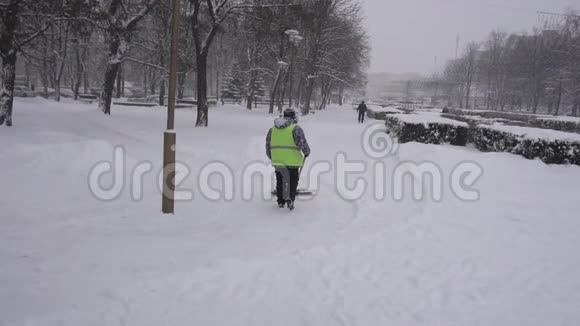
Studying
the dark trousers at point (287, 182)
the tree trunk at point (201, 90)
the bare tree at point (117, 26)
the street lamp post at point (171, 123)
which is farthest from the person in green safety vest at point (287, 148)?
the bare tree at point (117, 26)

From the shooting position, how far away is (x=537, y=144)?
895 cm

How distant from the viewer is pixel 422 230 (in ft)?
17.5

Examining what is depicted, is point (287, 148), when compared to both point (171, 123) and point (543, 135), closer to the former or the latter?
point (171, 123)

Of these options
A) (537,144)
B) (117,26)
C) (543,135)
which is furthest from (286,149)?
(117,26)

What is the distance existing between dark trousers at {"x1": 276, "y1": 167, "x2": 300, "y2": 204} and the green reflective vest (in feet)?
0.48

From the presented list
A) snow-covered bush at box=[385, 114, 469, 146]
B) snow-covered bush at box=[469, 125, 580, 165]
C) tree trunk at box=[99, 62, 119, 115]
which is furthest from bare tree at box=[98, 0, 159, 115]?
snow-covered bush at box=[469, 125, 580, 165]

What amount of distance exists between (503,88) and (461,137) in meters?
62.1

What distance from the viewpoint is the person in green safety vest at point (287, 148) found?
603 cm

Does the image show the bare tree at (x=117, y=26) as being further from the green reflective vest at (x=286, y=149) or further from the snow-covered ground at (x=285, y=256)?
the green reflective vest at (x=286, y=149)

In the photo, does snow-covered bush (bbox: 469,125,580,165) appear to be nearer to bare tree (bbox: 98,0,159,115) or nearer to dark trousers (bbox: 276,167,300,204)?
dark trousers (bbox: 276,167,300,204)

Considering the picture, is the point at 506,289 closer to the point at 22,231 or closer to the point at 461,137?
the point at 22,231

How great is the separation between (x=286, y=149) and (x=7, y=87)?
10824mm

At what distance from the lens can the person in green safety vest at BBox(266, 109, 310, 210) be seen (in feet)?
19.8

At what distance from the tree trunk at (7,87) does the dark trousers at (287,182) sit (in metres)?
10.0
